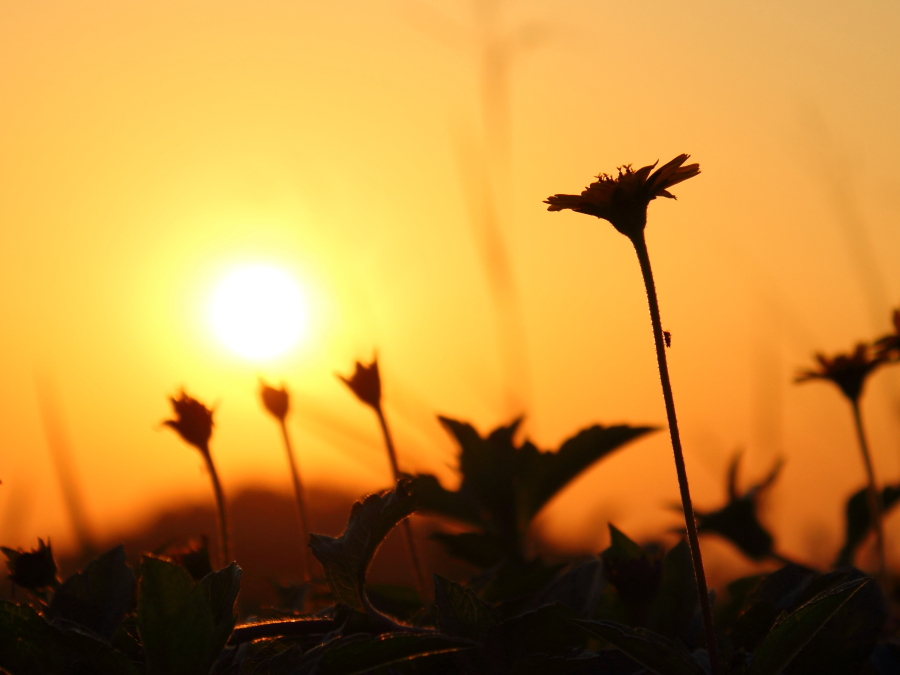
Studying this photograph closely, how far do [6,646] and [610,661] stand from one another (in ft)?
3.05

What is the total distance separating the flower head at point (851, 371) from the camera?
11.2 ft

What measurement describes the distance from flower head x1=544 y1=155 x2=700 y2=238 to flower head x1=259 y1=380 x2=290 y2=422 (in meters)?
1.46

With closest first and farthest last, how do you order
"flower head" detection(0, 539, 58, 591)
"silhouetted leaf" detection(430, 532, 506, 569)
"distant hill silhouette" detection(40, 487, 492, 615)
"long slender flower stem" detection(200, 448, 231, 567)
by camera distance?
"flower head" detection(0, 539, 58, 591) < "long slender flower stem" detection(200, 448, 231, 567) < "silhouetted leaf" detection(430, 532, 506, 569) < "distant hill silhouette" detection(40, 487, 492, 615)

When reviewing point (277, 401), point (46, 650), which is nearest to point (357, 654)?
point (46, 650)

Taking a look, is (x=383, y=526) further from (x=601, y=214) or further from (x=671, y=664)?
(x=601, y=214)

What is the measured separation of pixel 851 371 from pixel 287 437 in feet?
6.78

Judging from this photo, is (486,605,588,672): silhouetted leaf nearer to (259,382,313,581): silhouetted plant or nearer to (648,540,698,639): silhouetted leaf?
(648,540,698,639): silhouetted leaf

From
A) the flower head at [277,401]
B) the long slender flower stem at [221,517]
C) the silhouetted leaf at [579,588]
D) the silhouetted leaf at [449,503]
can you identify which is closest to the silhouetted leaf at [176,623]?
the silhouetted leaf at [579,588]

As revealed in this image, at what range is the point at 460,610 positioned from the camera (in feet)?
4.84

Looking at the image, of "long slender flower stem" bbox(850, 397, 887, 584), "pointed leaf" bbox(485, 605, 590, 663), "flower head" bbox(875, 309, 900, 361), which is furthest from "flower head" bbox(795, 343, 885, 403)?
"pointed leaf" bbox(485, 605, 590, 663)

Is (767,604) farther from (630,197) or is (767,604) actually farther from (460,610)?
(630,197)

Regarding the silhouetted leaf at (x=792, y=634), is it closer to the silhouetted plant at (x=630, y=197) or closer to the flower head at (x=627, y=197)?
the silhouetted plant at (x=630, y=197)

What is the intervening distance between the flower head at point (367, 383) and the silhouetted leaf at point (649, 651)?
1317 millimetres

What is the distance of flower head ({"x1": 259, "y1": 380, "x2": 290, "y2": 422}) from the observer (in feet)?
9.37
